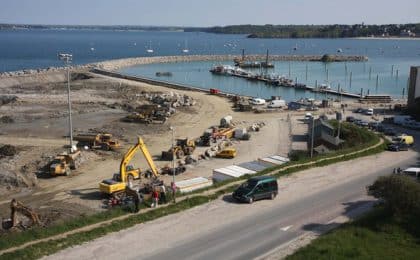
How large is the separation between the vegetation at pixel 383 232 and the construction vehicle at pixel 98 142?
21.2 metres

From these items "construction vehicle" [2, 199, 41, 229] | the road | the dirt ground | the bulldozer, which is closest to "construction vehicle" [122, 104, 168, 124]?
the dirt ground

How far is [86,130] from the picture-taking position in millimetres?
43344

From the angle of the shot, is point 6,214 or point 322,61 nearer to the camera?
point 6,214

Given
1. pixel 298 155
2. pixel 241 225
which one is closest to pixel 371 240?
pixel 241 225

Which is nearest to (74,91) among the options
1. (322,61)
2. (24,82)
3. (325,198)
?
(24,82)

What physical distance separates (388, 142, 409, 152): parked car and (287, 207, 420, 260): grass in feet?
44.3

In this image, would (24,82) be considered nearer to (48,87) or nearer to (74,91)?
(48,87)

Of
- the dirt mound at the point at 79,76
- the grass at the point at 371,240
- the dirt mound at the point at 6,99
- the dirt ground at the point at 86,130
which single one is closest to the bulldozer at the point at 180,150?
the dirt ground at the point at 86,130

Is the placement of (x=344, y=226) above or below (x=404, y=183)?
below

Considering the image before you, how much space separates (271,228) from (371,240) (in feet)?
11.5

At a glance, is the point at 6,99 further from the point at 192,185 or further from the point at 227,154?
the point at 192,185

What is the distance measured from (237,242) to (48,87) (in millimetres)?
60358

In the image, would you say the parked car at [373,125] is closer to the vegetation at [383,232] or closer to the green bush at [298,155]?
the green bush at [298,155]

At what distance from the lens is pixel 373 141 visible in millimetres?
34469
